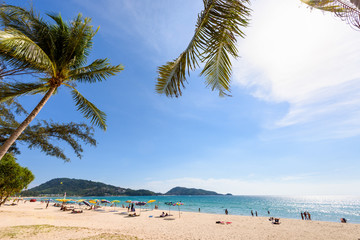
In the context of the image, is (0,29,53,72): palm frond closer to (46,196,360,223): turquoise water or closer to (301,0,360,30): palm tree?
(301,0,360,30): palm tree

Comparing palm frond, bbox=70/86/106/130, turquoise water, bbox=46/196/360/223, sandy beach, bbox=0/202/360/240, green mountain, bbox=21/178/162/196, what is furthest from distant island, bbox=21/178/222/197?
palm frond, bbox=70/86/106/130

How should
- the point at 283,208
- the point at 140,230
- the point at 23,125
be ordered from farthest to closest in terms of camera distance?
the point at 283,208
the point at 140,230
the point at 23,125

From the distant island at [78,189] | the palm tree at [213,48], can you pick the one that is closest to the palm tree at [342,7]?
the palm tree at [213,48]

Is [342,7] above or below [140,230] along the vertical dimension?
above

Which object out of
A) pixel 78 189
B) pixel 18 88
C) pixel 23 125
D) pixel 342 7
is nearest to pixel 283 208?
pixel 342 7

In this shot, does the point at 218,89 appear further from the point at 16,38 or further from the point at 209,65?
the point at 16,38

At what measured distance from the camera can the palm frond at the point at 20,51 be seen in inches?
128

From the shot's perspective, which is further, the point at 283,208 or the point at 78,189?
the point at 78,189

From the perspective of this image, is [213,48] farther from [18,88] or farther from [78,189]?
[78,189]

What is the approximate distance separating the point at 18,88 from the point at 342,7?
26.9 feet

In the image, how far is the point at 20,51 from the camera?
3.61 meters

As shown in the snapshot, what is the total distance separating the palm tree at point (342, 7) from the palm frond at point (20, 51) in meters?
5.79

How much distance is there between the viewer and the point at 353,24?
2639 millimetres

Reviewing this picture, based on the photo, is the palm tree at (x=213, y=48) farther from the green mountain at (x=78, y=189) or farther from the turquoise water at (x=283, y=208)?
the green mountain at (x=78, y=189)
